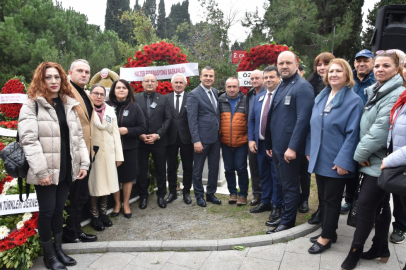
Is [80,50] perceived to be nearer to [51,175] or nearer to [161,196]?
[161,196]

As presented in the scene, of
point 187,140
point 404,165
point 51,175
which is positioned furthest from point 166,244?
point 404,165

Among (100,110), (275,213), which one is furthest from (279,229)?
(100,110)

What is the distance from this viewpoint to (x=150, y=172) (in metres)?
5.25

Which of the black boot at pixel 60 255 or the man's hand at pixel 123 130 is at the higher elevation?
the man's hand at pixel 123 130

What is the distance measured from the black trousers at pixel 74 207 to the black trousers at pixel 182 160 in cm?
152

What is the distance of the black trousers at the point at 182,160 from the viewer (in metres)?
4.79

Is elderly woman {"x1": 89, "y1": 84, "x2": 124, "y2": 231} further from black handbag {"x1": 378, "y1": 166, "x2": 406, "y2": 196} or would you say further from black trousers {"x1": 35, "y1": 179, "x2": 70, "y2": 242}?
black handbag {"x1": 378, "y1": 166, "x2": 406, "y2": 196}

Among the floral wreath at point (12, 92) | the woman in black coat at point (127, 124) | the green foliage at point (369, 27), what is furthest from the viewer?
the green foliage at point (369, 27)

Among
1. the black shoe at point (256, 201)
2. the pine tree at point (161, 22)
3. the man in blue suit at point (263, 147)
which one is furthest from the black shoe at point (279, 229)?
the pine tree at point (161, 22)

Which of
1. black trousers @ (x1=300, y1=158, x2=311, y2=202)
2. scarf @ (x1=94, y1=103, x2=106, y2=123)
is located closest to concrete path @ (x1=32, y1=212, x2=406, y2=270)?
black trousers @ (x1=300, y1=158, x2=311, y2=202)

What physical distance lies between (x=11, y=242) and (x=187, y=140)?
2561mm

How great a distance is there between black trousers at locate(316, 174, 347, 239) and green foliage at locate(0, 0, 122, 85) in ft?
37.8

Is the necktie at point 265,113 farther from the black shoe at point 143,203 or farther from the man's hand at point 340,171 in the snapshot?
the black shoe at point 143,203

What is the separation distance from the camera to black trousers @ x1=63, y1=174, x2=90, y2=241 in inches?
134
